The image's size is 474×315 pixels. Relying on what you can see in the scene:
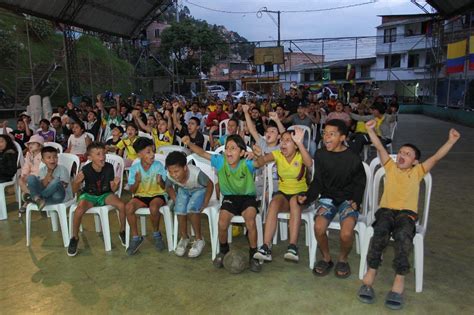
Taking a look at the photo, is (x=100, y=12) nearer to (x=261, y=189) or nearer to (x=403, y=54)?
(x=261, y=189)

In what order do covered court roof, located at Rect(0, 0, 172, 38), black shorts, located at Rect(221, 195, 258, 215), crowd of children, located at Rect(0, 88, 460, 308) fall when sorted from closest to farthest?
crowd of children, located at Rect(0, 88, 460, 308), black shorts, located at Rect(221, 195, 258, 215), covered court roof, located at Rect(0, 0, 172, 38)

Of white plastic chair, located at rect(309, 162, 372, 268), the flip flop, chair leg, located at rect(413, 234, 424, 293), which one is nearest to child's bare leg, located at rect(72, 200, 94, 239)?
white plastic chair, located at rect(309, 162, 372, 268)

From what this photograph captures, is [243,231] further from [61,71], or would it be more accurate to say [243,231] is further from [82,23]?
[61,71]

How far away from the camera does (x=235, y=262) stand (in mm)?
3029

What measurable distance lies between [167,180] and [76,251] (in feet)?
3.41

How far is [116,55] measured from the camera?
2550cm

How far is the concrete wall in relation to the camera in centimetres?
1297

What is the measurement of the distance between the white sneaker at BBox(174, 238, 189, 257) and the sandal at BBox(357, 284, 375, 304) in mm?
1528

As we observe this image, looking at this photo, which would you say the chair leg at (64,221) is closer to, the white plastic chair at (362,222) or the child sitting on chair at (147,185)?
the child sitting on chair at (147,185)

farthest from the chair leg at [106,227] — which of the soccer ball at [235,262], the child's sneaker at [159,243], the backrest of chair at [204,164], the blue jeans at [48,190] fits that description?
the soccer ball at [235,262]

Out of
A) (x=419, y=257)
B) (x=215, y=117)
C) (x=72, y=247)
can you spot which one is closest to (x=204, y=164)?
(x=72, y=247)

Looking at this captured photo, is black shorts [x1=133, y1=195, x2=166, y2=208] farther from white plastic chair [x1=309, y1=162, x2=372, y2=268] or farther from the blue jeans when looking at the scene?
white plastic chair [x1=309, y1=162, x2=372, y2=268]

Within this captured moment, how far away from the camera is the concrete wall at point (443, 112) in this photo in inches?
511

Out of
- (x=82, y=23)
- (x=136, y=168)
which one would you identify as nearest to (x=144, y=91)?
(x=82, y=23)
